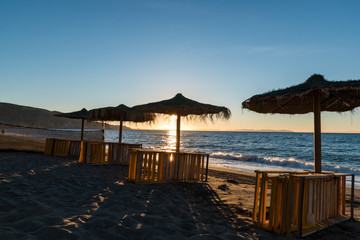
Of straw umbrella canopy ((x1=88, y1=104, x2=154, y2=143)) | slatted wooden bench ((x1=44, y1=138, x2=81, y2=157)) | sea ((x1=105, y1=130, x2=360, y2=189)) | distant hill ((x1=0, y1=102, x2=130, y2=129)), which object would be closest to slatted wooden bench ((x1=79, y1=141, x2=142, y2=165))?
straw umbrella canopy ((x1=88, y1=104, x2=154, y2=143))

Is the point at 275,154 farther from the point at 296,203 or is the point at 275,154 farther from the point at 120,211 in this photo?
the point at 120,211

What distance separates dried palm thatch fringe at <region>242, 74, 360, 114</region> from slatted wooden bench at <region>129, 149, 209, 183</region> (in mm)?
2407

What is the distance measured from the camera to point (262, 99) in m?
5.20

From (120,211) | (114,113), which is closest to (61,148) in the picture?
(114,113)

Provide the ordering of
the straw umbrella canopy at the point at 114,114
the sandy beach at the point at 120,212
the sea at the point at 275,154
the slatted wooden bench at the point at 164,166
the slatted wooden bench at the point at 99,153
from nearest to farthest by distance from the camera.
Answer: the sandy beach at the point at 120,212, the slatted wooden bench at the point at 164,166, the slatted wooden bench at the point at 99,153, the straw umbrella canopy at the point at 114,114, the sea at the point at 275,154

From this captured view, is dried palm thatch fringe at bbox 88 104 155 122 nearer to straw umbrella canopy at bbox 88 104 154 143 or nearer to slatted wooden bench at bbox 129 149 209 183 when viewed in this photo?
straw umbrella canopy at bbox 88 104 154 143

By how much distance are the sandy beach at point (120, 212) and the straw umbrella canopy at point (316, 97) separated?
1.99 m

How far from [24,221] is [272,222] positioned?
3476mm

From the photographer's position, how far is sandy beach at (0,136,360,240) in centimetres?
307

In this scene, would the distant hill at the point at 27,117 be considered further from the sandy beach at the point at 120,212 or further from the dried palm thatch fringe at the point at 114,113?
the sandy beach at the point at 120,212

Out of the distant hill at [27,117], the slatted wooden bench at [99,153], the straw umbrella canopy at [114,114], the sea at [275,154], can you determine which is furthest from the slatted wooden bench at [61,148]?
the distant hill at [27,117]

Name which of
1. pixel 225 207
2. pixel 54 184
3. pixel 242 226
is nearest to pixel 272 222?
pixel 242 226

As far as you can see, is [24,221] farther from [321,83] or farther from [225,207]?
[321,83]

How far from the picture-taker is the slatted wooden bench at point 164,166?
6.51 m
